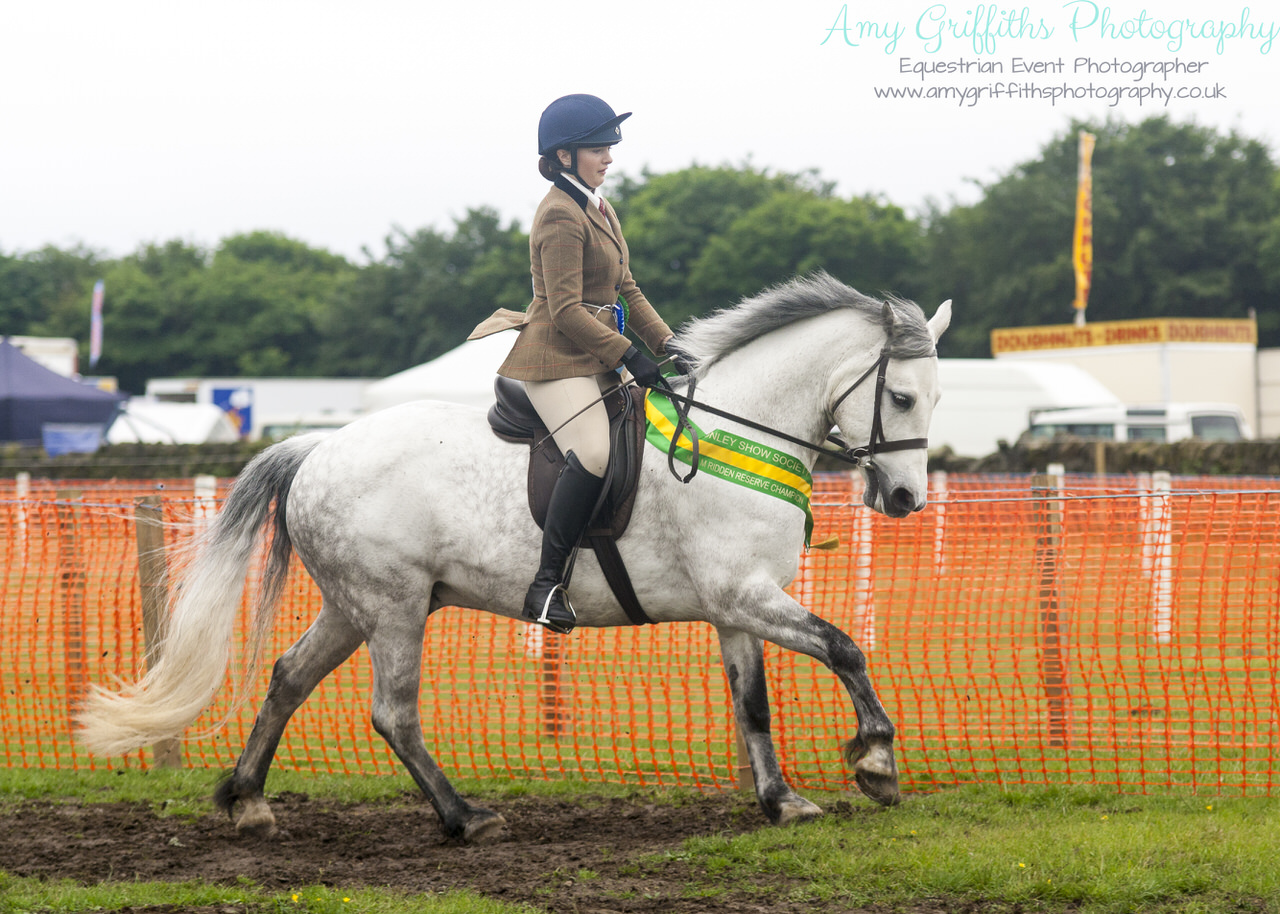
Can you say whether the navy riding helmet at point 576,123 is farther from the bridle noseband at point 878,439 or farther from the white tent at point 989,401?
the white tent at point 989,401

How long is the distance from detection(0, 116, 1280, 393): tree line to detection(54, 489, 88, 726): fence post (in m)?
43.7

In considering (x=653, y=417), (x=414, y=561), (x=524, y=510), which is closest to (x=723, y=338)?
(x=653, y=417)

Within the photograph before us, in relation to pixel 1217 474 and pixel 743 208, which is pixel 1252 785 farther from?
pixel 743 208

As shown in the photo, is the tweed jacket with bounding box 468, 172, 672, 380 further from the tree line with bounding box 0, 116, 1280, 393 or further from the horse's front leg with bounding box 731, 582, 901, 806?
the tree line with bounding box 0, 116, 1280, 393

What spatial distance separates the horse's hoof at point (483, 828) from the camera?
536 centimetres

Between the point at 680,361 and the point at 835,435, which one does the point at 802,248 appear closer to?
the point at 680,361

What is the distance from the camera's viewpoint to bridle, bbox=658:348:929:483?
491 centimetres

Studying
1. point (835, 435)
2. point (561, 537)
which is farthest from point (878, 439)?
point (561, 537)

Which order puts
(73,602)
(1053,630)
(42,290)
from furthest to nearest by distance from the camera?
(42,290) < (73,602) < (1053,630)

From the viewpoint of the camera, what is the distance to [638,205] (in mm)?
67125

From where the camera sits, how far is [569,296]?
5.00 metres

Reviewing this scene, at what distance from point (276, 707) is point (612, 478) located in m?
1.91

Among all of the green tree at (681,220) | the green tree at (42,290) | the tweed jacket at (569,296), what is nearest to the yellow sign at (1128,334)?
the green tree at (681,220)

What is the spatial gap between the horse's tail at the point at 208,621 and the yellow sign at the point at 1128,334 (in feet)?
107
